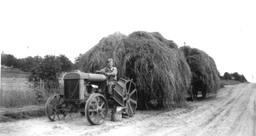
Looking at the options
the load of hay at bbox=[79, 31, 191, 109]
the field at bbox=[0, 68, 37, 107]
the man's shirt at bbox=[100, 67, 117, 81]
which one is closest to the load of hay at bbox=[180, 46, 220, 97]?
the load of hay at bbox=[79, 31, 191, 109]

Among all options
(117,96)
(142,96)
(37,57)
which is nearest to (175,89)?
(142,96)

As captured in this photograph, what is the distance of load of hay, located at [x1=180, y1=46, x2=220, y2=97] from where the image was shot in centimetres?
2009

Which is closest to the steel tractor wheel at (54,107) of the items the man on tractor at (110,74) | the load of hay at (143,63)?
the man on tractor at (110,74)

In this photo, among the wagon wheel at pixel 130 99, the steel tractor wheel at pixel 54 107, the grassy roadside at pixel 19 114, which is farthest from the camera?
the wagon wheel at pixel 130 99

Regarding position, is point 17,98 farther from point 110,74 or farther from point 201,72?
point 201,72

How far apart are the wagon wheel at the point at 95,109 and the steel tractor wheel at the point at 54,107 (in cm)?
124

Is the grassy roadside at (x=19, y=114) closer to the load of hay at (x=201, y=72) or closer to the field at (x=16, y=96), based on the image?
the field at (x=16, y=96)

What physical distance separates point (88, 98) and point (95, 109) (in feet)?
1.31

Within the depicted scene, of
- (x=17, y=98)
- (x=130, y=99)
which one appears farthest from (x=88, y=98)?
(x=17, y=98)

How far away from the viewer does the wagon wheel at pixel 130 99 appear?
33.9 ft

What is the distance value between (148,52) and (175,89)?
1983mm

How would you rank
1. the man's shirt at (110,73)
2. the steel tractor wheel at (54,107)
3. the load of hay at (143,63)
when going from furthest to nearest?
the load of hay at (143,63)
the man's shirt at (110,73)
the steel tractor wheel at (54,107)

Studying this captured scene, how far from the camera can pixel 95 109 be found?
27.2 ft

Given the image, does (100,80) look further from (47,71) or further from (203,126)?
(47,71)
